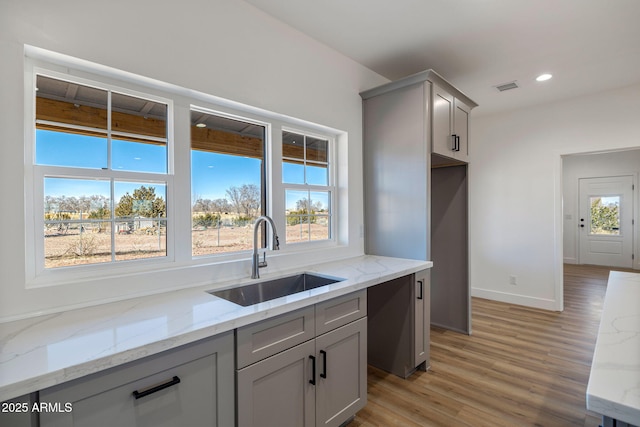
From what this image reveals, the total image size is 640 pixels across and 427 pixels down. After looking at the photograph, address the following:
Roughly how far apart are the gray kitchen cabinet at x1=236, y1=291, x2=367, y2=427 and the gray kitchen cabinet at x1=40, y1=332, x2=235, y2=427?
0.28ft

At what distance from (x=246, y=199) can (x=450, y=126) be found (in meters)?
1.98

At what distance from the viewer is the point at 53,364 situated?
88 cm

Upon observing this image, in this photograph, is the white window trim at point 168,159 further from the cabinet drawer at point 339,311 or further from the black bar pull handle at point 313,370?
the black bar pull handle at point 313,370

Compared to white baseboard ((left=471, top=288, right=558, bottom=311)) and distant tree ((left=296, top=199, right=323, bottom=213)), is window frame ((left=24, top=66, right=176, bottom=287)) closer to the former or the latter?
distant tree ((left=296, top=199, right=323, bottom=213))

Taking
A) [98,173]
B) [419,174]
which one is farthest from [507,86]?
[98,173]

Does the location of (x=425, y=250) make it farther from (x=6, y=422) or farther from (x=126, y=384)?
(x=6, y=422)

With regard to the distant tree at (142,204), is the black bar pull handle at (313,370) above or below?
below

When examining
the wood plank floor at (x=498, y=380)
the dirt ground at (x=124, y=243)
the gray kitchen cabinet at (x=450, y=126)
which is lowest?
the wood plank floor at (x=498, y=380)

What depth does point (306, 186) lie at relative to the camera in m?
2.62

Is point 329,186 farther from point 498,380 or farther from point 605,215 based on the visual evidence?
point 605,215

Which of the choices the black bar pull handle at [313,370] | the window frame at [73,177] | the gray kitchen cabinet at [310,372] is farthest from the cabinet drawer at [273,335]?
the window frame at [73,177]

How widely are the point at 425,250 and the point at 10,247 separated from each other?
8.32 ft

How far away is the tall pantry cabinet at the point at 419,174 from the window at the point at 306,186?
0.43 metres

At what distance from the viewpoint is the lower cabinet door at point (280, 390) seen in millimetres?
1323
